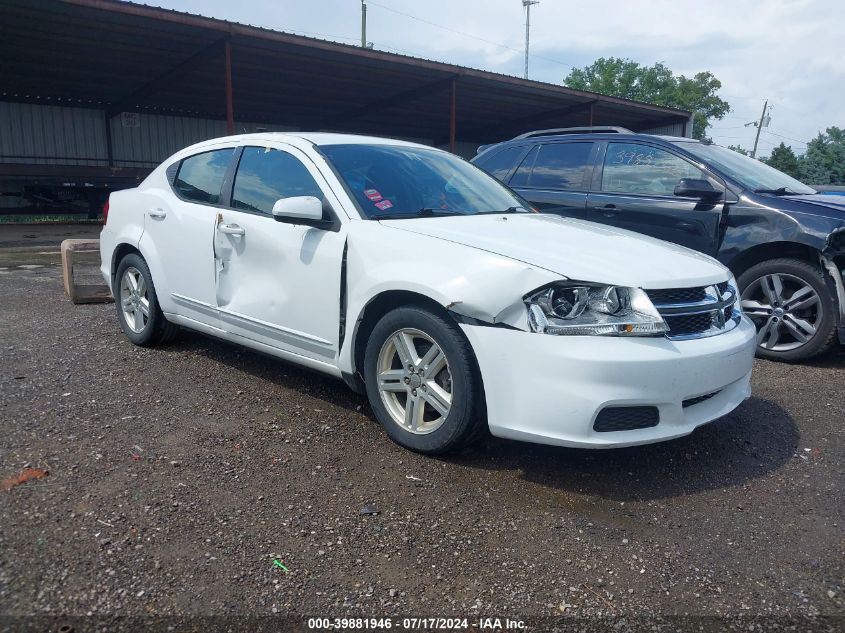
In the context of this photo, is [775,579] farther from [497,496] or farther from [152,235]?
[152,235]

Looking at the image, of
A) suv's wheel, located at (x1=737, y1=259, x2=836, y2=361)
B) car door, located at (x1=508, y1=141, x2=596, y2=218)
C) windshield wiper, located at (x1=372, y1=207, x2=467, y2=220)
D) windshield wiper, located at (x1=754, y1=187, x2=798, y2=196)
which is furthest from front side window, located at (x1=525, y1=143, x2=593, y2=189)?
windshield wiper, located at (x1=372, y1=207, x2=467, y2=220)

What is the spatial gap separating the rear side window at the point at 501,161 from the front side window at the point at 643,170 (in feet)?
3.36

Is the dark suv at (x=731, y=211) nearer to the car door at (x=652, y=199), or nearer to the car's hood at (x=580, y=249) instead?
the car door at (x=652, y=199)

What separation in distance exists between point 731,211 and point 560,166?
1691mm

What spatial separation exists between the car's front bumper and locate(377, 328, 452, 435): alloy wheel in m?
0.27

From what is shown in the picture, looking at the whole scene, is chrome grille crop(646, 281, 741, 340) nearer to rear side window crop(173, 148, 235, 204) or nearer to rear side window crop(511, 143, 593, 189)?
rear side window crop(173, 148, 235, 204)

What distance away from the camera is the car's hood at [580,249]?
3.02 m

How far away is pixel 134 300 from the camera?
5188 millimetres

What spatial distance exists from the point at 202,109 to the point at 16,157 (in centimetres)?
603

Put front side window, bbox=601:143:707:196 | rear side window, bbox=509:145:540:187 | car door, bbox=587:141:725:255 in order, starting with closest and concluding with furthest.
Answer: car door, bbox=587:141:725:255 < front side window, bbox=601:143:707:196 < rear side window, bbox=509:145:540:187

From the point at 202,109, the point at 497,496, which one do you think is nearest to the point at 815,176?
the point at 202,109

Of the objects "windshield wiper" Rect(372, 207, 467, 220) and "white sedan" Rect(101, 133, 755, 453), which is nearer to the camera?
"white sedan" Rect(101, 133, 755, 453)

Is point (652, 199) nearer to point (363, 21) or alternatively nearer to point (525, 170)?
point (525, 170)

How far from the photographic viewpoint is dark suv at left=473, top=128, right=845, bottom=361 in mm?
4953
